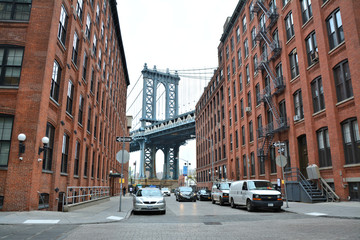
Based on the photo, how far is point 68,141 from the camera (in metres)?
20.1

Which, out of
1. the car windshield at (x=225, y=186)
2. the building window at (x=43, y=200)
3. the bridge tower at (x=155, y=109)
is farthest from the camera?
the bridge tower at (x=155, y=109)

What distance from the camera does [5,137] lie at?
14016mm

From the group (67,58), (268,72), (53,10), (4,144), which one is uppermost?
(268,72)

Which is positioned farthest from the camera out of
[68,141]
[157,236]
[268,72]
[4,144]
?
[268,72]

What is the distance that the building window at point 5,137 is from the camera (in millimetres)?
13750

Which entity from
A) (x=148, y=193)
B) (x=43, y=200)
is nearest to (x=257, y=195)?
(x=148, y=193)

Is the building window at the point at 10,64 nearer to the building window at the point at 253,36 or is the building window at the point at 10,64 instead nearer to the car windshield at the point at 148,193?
the car windshield at the point at 148,193

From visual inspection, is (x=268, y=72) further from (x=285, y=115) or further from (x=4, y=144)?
(x=4, y=144)

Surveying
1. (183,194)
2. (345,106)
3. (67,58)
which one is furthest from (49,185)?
(345,106)

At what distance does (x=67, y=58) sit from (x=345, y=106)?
18.1 m

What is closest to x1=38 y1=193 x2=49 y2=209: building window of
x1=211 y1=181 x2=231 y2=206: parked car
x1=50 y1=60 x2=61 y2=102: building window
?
x1=50 y1=60 x2=61 y2=102: building window

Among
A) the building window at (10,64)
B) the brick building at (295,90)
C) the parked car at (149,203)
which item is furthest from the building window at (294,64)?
the building window at (10,64)

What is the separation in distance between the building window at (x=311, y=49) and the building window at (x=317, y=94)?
160 centimetres

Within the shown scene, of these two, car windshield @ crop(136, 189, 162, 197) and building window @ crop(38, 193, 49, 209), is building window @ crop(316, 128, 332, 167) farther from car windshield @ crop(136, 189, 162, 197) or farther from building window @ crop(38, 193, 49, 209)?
building window @ crop(38, 193, 49, 209)
